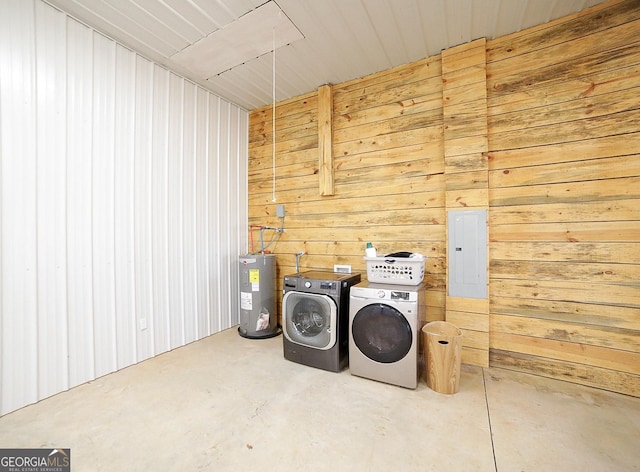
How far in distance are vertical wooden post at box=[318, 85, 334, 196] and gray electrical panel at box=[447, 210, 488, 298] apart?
123 cm

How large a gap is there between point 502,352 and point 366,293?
4.05 ft

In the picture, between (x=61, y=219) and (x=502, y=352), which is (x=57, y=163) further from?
(x=502, y=352)

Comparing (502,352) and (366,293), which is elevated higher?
(366,293)

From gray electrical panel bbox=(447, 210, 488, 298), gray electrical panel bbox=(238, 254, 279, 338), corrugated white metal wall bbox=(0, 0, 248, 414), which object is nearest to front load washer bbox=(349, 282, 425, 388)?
gray electrical panel bbox=(447, 210, 488, 298)

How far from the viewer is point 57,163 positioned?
6.22 ft

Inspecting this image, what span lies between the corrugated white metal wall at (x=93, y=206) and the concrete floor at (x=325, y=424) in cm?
37

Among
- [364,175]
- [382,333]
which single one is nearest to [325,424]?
[382,333]

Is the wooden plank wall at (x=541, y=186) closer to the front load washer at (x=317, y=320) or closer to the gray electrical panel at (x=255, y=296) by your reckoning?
the front load washer at (x=317, y=320)

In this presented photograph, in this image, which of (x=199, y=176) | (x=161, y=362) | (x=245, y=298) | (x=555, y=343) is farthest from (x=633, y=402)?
(x=199, y=176)

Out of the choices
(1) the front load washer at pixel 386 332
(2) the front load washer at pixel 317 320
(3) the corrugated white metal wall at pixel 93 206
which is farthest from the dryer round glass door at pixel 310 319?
(3) the corrugated white metal wall at pixel 93 206

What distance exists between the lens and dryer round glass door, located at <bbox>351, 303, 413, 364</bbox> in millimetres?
1956

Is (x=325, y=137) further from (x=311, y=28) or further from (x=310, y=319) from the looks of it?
(x=310, y=319)

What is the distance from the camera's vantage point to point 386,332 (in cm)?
202

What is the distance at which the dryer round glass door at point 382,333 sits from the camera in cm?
196
